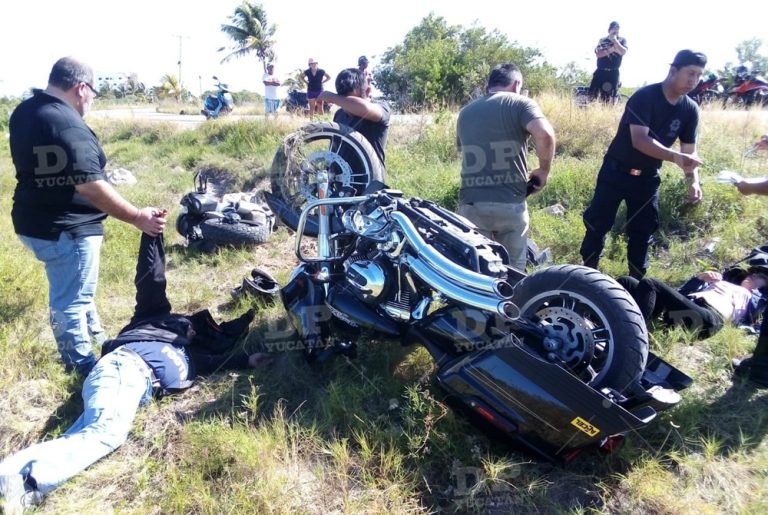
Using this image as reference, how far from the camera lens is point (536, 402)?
2047mm

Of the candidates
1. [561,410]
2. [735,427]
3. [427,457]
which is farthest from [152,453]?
[735,427]

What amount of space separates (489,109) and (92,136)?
2.45 meters

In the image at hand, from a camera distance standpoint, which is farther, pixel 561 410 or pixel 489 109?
pixel 489 109

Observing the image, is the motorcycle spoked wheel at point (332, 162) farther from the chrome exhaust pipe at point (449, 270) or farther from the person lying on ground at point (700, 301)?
the person lying on ground at point (700, 301)

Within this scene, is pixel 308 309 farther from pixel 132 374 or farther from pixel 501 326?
pixel 501 326

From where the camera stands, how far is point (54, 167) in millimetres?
2863

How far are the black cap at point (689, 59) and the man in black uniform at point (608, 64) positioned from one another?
17.7 feet

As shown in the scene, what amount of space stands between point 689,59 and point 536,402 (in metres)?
2.77

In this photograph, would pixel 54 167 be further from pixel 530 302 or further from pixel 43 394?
pixel 530 302

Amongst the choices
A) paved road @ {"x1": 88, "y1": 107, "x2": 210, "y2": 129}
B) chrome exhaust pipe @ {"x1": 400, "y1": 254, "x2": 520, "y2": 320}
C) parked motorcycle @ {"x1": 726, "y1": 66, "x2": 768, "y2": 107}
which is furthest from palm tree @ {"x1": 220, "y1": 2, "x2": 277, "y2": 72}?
chrome exhaust pipe @ {"x1": 400, "y1": 254, "x2": 520, "y2": 320}

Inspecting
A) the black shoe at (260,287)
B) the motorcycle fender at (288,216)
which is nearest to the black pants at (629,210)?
the motorcycle fender at (288,216)

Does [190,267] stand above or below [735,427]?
below

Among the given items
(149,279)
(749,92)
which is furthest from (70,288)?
(749,92)

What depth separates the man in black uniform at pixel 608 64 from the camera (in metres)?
8.33
